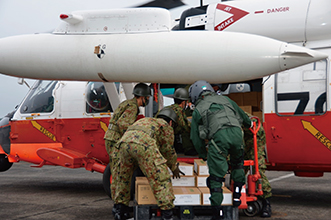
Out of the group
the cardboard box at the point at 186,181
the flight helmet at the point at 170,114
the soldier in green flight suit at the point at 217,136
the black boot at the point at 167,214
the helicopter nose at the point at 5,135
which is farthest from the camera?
the helicopter nose at the point at 5,135

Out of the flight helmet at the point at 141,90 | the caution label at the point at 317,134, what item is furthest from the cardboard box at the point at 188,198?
the caution label at the point at 317,134

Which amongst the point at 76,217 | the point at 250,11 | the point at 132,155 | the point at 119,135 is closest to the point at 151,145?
the point at 132,155

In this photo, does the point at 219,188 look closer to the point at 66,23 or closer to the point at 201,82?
the point at 201,82

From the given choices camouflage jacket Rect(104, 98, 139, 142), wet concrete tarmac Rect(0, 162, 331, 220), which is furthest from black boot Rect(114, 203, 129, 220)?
camouflage jacket Rect(104, 98, 139, 142)

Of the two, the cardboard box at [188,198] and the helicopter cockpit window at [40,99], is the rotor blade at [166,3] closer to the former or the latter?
the cardboard box at [188,198]

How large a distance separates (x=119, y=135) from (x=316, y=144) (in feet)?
11.4

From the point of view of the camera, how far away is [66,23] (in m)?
6.84

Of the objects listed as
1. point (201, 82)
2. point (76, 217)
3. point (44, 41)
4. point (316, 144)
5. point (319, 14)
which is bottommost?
point (76, 217)

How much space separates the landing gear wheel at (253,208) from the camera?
630 centimetres

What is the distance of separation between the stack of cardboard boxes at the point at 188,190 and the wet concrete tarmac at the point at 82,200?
1.16 m

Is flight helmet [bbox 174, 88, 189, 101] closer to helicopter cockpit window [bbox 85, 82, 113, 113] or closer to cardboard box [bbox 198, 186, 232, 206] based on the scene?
cardboard box [bbox 198, 186, 232, 206]

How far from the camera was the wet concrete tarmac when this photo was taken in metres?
6.59

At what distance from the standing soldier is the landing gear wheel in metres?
1.42

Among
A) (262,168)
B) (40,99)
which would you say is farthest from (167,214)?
(40,99)
